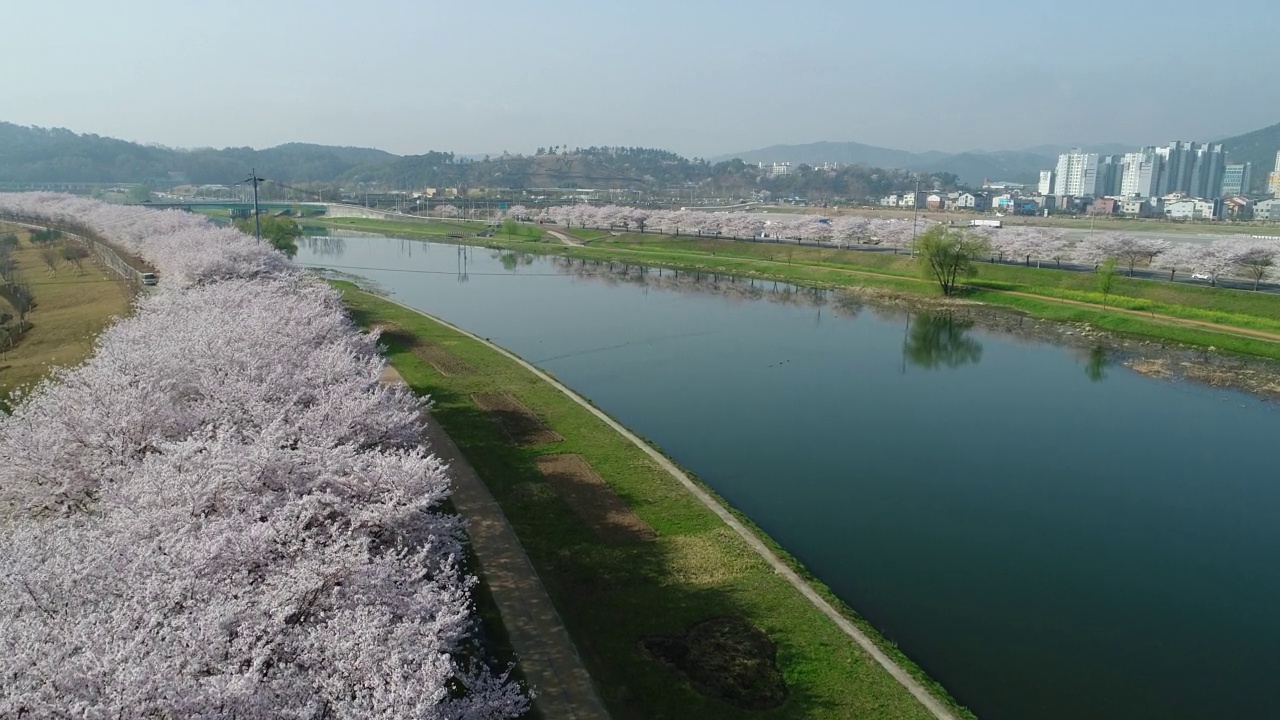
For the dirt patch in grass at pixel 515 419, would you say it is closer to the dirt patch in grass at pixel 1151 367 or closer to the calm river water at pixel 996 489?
the calm river water at pixel 996 489

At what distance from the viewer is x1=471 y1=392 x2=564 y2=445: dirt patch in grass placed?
21766mm

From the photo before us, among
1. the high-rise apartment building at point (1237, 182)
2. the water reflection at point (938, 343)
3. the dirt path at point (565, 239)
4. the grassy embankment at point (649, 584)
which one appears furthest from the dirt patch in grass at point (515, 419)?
the high-rise apartment building at point (1237, 182)

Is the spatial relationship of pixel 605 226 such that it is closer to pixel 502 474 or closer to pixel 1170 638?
pixel 502 474

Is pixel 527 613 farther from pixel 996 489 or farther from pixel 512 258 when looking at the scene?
pixel 512 258

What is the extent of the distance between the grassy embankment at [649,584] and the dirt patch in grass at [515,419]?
0.29 metres

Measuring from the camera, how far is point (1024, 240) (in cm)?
6009

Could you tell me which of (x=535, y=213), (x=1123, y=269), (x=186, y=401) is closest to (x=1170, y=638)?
(x=186, y=401)

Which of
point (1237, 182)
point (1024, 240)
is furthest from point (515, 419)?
point (1237, 182)

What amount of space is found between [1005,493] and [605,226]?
80318 mm

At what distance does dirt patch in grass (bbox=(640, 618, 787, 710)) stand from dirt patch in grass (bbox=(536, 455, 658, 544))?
3.41 meters

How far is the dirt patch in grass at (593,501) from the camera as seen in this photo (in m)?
16.2

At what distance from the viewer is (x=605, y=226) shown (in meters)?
96.3

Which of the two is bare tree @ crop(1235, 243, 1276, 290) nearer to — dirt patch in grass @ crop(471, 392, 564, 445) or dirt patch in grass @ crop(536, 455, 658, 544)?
dirt patch in grass @ crop(471, 392, 564, 445)

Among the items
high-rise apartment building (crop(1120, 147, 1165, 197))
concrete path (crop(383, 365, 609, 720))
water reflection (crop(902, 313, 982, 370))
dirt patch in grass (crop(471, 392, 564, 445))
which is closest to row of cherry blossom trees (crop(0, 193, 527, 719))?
concrete path (crop(383, 365, 609, 720))
